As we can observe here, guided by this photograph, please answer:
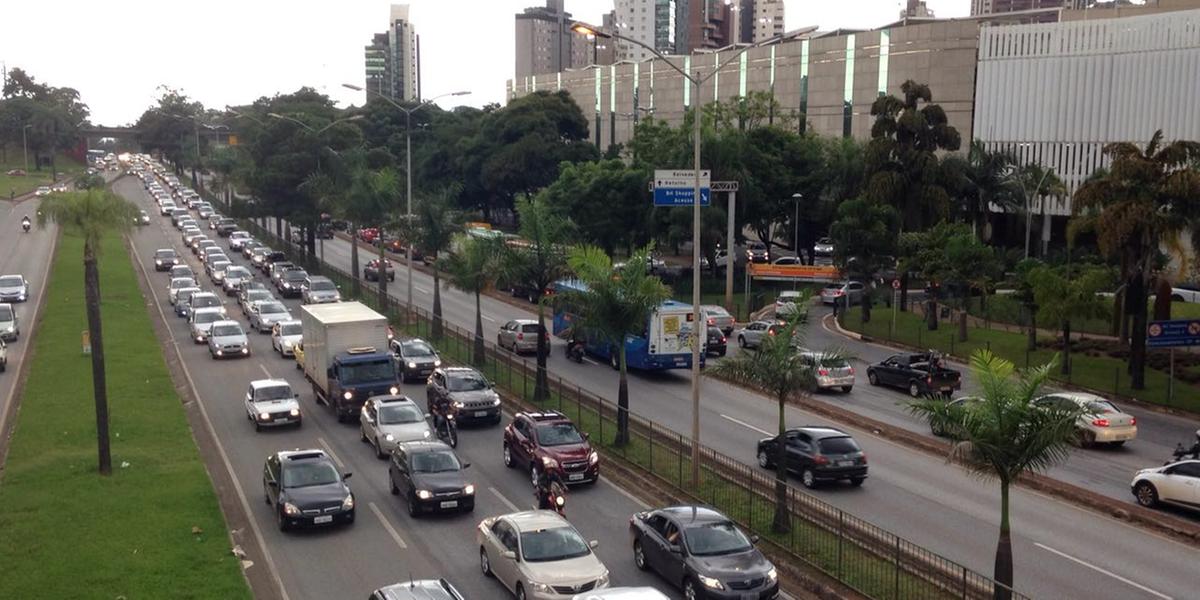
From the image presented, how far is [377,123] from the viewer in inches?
5340

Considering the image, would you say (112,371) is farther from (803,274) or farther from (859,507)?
(803,274)

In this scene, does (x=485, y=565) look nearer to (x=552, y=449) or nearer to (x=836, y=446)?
(x=552, y=449)

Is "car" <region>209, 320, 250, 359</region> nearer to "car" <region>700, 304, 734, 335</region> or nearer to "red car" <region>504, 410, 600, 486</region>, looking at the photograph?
"red car" <region>504, 410, 600, 486</region>

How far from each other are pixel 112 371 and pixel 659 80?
8276 cm

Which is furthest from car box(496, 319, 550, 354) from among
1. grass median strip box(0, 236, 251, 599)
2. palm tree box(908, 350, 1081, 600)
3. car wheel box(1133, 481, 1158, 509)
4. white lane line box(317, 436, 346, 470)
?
palm tree box(908, 350, 1081, 600)

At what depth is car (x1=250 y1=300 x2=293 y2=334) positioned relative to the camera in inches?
2014

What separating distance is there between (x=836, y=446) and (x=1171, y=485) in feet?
24.3

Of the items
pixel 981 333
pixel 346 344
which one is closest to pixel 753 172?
pixel 981 333

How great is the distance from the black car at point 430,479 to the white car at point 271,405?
815cm

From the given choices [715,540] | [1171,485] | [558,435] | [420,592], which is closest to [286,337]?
[558,435]

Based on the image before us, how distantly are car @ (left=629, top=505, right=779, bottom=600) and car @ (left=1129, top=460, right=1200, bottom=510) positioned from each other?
11.5 metres

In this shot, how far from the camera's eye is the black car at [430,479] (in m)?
23.3

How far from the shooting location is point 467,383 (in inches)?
1313

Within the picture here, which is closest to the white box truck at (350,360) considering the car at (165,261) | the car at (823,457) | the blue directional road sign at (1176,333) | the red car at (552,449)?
the red car at (552,449)
